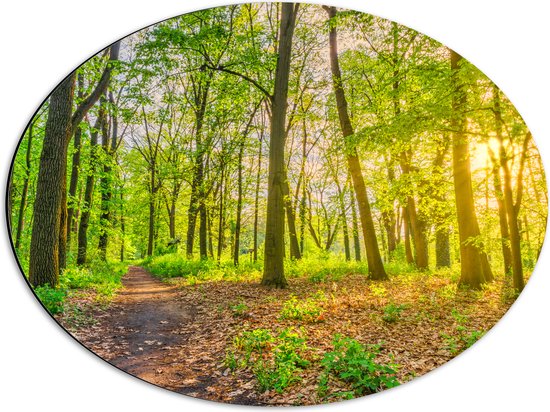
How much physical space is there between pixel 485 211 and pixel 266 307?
90.0 inches

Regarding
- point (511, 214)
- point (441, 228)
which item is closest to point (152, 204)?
point (441, 228)

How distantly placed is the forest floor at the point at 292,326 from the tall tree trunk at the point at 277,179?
0.81 feet

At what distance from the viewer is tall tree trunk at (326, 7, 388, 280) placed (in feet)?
12.8

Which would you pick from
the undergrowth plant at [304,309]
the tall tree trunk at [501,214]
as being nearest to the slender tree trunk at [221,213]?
the undergrowth plant at [304,309]

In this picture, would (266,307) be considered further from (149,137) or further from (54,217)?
(54,217)

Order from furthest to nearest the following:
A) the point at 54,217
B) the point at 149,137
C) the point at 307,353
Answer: the point at 54,217, the point at 149,137, the point at 307,353

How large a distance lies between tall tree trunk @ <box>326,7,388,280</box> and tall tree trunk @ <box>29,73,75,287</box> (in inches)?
108

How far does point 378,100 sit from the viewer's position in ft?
13.6

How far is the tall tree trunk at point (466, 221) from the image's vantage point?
3734 mm

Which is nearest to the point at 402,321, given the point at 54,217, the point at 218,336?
the point at 218,336

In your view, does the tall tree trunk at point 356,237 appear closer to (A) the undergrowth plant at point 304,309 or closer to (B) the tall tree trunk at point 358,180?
(B) the tall tree trunk at point 358,180

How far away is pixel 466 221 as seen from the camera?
3762 millimetres

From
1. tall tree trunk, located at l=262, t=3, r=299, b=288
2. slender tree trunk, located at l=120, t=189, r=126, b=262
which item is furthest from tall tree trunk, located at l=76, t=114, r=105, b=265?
tall tree trunk, located at l=262, t=3, r=299, b=288

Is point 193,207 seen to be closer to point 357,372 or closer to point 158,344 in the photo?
point 158,344
